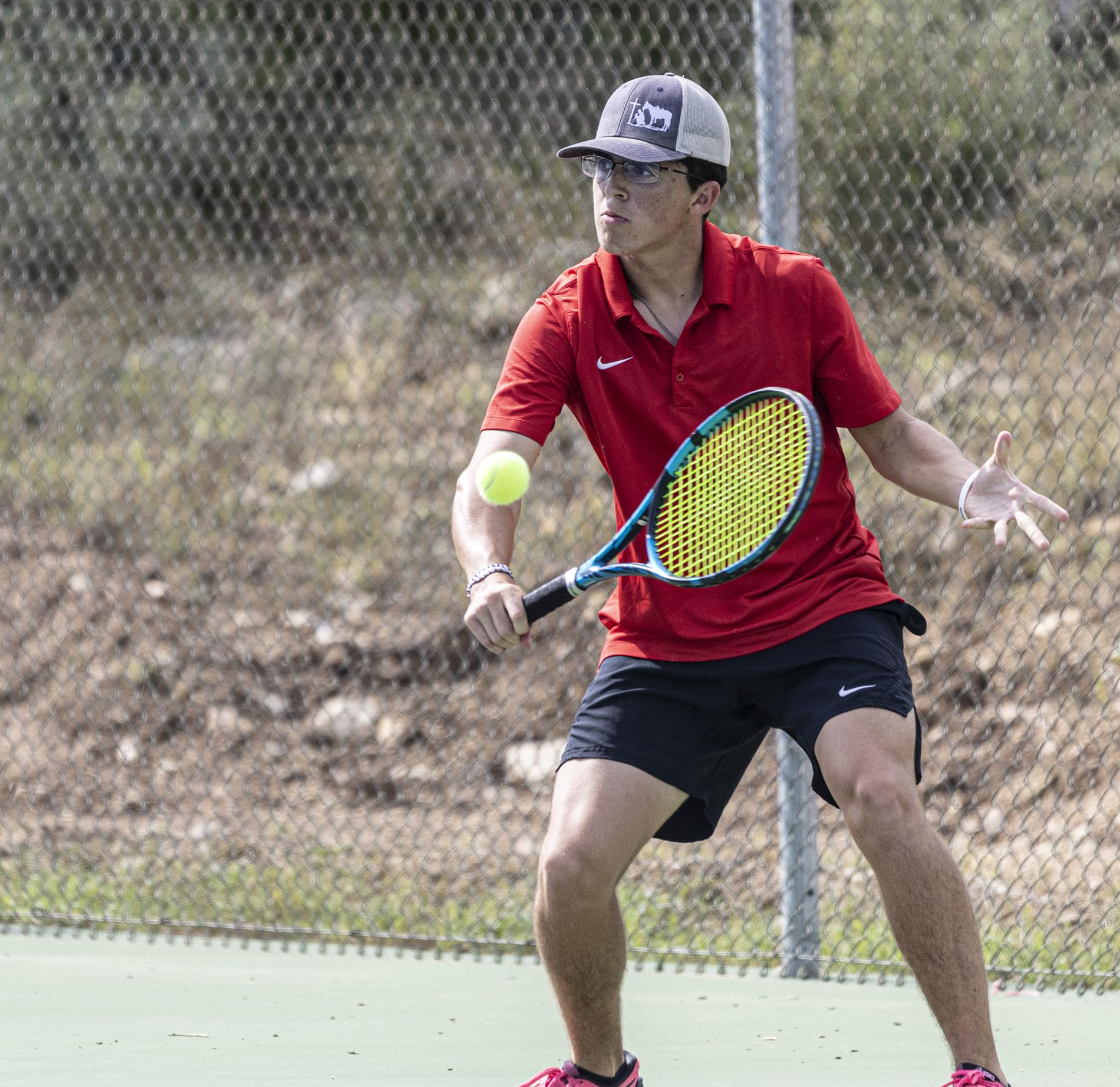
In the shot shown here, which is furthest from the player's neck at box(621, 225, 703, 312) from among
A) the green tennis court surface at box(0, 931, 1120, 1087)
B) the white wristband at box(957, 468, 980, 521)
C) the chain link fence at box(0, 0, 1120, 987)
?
the chain link fence at box(0, 0, 1120, 987)

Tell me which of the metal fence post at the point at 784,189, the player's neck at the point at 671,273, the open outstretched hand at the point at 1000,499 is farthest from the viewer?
the metal fence post at the point at 784,189

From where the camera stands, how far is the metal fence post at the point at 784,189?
3.96 meters

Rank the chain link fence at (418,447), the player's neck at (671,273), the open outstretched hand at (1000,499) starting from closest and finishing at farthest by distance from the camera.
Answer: the open outstretched hand at (1000,499) < the player's neck at (671,273) < the chain link fence at (418,447)

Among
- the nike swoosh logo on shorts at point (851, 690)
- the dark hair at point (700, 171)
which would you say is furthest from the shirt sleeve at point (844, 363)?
the nike swoosh logo on shorts at point (851, 690)

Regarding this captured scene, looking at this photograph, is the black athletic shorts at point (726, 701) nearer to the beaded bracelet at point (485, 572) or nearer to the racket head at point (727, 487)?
the racket head at point (727, 487)

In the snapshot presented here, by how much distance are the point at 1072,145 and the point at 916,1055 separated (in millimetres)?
3042

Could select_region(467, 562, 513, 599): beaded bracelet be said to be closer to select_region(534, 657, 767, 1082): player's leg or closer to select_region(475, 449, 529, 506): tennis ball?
select_region(475, 449, 529, 506): tennis ball

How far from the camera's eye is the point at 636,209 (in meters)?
2.69

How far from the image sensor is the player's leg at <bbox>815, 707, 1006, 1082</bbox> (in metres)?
2.37

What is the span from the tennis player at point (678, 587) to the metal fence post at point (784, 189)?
1189 millimetres

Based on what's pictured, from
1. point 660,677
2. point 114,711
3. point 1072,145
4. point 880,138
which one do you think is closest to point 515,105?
point 880,138

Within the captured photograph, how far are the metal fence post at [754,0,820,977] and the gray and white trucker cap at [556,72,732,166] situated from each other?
124 centimetres

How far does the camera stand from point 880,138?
4.94m

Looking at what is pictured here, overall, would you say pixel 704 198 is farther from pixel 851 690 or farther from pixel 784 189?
pixel 784 189
